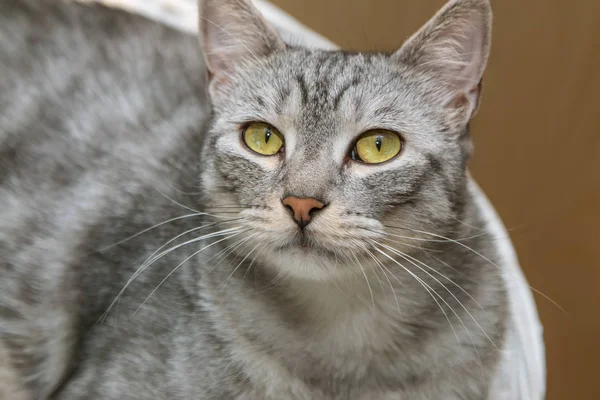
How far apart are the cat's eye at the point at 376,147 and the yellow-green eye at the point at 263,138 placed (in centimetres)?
12

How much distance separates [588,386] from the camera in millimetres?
1605

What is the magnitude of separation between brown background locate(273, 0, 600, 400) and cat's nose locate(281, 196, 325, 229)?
74 cm

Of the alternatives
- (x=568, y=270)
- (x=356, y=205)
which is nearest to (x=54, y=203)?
(x=356, y=205)

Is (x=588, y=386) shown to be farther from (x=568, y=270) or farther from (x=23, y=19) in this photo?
(x=23, y=19)

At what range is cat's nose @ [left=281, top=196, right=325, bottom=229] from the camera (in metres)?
0.84

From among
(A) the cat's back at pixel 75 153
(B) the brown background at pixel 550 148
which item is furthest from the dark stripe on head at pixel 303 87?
(B) the brown background at pixel 550 148

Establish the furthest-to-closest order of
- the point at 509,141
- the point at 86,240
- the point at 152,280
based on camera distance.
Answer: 1. the point at 509,141
2. the point at 86,240
3. the point at 152,280

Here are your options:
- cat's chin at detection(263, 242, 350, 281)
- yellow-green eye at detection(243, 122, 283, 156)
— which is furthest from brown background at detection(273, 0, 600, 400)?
cat's chin at detection(263, 242, 350, 281)

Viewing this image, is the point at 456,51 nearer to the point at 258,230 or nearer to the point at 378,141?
the point at 378,141

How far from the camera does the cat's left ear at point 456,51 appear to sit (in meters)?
0.95

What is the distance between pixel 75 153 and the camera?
4.45ft

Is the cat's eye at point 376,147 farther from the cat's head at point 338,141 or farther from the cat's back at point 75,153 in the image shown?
the cat's back at point 75,153

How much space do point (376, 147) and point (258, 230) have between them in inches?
8.3

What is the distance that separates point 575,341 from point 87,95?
132cm
